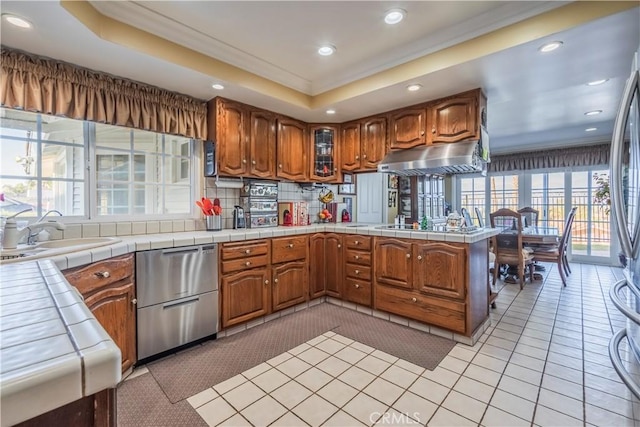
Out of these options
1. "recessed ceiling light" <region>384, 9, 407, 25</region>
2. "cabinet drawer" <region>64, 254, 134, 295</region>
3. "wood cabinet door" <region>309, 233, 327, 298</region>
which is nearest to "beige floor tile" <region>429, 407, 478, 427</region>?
"wood cabinet door" <region>309, 233, 327, 298</region>

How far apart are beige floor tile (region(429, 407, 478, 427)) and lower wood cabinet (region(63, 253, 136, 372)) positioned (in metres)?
1.94

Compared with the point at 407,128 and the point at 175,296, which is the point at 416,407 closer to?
the point at 175,296

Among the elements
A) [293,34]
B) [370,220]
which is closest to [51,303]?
[293,34]

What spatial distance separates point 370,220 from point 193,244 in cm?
353

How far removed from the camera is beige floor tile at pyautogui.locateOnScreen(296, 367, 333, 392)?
1916 mm

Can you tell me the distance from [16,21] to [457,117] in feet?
10.8

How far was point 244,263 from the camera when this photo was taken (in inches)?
108

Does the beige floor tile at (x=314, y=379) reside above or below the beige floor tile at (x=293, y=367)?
below

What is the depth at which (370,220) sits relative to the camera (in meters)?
5.35

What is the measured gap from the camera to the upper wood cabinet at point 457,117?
2764mm

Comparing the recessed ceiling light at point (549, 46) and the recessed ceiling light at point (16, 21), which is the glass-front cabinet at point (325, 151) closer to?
the recessed ceiling light at point (549, 46)

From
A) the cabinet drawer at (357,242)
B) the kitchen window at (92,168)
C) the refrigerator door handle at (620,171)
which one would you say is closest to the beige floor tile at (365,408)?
the refrigerator door handle at (620,171)

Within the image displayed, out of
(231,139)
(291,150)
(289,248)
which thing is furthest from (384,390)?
(291,150)

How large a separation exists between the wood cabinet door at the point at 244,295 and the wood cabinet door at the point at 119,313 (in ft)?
2.30
